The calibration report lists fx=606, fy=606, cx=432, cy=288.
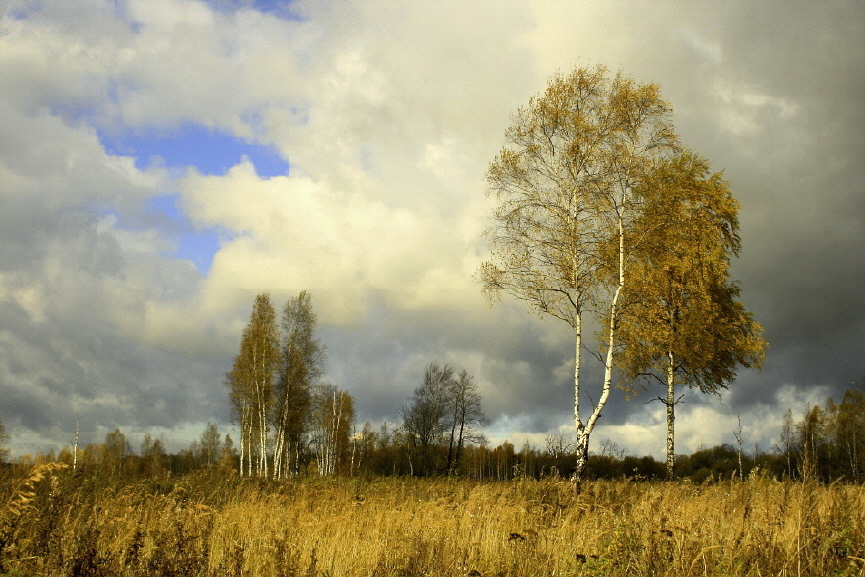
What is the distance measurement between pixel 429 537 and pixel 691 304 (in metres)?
17.4

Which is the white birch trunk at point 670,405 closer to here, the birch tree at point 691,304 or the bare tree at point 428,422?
the birch tree at point 691,304

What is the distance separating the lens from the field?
5543mm

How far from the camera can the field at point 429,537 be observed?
554 centimetres

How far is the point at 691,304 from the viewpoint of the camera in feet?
70.3

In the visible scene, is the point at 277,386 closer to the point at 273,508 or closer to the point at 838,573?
the point at 273,508

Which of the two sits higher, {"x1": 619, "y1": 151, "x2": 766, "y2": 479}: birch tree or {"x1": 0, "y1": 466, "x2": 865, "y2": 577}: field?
{"x1": 619, "y1": 151, "x2": 766, "y2": 479}: birch tree

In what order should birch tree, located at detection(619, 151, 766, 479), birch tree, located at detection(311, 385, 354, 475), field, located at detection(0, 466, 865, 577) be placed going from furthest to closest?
1. birch tree, located at detection(311, 385, 354, 475)
2. birch tree, located at detection(619, 151, 766, 479)
3. field, located at detection(0, 466, 865, 577)

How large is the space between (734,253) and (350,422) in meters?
39.3

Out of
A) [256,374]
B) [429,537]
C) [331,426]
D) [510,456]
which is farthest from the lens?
[510,456]

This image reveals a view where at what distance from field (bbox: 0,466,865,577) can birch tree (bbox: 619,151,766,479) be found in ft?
33.8

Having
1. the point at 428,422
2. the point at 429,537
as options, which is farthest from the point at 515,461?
the point at 429,537

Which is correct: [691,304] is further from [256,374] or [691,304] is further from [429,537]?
[256,374]

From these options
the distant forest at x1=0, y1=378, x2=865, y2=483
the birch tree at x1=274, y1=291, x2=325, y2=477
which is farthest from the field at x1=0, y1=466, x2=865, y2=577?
the birch tree at x1=274, y1=291, x2=325, y2=477

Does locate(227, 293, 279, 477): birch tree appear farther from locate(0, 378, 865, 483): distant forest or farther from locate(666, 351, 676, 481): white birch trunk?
locate(666, 351, 676, 481): white birch trunk
